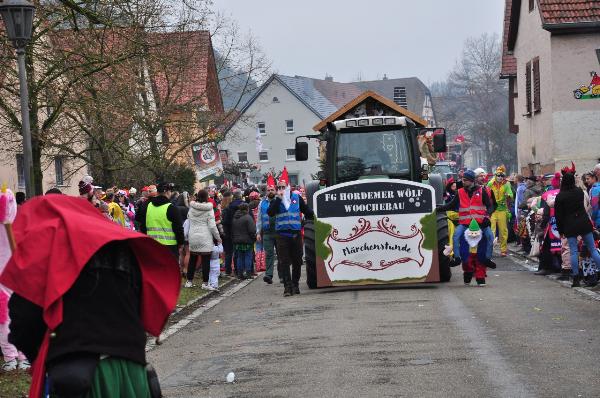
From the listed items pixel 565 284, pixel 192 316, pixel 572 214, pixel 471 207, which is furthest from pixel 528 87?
pixel 192 316

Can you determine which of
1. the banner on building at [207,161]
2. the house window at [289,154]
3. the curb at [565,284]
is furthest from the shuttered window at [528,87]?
the house window at [289,154]

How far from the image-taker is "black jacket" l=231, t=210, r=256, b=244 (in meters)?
22.6

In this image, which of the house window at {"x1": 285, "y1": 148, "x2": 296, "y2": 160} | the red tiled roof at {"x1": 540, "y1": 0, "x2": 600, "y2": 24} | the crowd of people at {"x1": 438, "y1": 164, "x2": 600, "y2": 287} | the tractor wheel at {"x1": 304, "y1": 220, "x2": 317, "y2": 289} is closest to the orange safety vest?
the crowd of people at {"x1": 438, "y1": 164, "x2": 600, "y2": 287}

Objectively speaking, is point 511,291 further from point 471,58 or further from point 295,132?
point 471,58

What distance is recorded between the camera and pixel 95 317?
505cm

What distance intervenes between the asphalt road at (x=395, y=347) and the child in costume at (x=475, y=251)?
2.34 feet

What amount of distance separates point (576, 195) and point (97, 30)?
8059 millimetres

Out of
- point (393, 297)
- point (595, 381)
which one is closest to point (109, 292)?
point (595, 381)

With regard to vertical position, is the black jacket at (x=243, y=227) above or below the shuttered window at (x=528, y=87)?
below

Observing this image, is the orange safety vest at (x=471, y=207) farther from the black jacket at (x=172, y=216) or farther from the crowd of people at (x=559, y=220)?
the black jacket at (x=172, y=216)

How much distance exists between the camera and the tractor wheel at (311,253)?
61.2ft

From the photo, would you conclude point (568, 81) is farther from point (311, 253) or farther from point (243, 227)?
point (311, 253)

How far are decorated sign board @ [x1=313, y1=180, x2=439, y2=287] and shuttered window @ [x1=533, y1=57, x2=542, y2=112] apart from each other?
17.9 metres

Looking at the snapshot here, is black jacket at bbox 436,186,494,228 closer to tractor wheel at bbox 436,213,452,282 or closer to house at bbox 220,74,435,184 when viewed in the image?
tractor wheel at bbox 436,213,452,282
